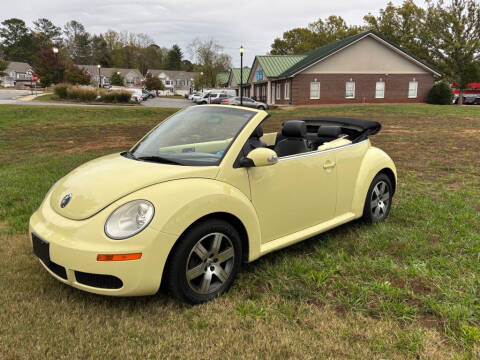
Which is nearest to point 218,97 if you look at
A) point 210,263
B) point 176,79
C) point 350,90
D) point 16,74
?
point 350,90

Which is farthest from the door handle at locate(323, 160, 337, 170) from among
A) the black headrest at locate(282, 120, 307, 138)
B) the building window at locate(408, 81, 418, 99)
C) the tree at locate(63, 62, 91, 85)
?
the tree at locate(63, 62, 91, 85)

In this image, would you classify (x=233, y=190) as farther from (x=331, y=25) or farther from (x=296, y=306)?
(x=331, y=25)

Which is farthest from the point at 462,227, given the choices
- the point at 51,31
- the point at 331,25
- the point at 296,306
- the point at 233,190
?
the point at 51,31

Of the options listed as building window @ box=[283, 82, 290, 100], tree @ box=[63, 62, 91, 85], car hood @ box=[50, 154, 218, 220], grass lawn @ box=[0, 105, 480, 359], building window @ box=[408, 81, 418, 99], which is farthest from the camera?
tree @ box=[63, 62, 91, 85]

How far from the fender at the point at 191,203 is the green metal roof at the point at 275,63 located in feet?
130

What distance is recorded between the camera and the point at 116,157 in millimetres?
3787

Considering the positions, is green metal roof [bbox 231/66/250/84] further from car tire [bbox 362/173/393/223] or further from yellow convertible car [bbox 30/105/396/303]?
yellow convertible car [bbox 30/105/396/303]

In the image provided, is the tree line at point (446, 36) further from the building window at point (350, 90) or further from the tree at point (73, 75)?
the tree at point (73, 75)

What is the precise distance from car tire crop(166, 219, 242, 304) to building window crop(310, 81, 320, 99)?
36661 mm

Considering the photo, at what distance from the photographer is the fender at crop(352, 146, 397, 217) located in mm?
4438

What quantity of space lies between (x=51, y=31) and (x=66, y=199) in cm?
13036

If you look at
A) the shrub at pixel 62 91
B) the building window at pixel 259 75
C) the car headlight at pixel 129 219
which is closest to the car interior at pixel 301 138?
the car headlight at pixel 129 219

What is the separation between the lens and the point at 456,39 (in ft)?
141

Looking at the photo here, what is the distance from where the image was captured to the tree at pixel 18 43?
357 ft
